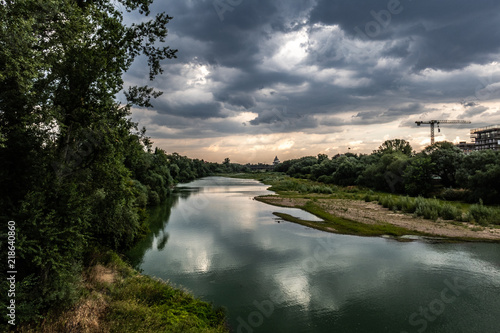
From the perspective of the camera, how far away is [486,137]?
164625 millimetres

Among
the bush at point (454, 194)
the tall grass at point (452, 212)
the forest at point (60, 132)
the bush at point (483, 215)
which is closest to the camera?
the forest at point (60, 132)

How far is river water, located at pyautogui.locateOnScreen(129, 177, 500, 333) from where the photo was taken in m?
13.8

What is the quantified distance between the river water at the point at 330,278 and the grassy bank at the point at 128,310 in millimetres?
1641

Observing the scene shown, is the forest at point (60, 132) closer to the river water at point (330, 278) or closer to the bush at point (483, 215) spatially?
the river water at point (330, 278)

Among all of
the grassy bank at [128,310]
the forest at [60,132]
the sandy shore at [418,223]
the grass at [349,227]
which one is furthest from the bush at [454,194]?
the forest at [60,132]

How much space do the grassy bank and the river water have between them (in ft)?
5.38

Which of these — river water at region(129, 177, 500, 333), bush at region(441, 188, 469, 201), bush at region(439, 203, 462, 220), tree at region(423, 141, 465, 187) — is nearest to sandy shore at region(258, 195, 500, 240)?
bush at region(439, 203, 462, 220)

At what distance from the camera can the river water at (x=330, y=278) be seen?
13.8m

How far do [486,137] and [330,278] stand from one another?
201729 millimetres

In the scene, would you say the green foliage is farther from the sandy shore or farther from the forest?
the forest

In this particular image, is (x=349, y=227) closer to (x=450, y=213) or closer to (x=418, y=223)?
(x=418, y=223)

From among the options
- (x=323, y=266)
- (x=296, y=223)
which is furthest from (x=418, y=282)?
(x=296, y=223)

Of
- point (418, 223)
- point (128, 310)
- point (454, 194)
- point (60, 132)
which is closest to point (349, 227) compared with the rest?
point (418, 223)

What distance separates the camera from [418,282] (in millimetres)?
18141
